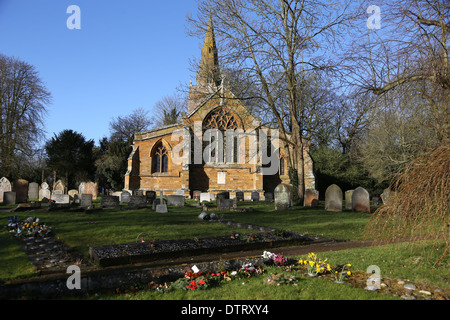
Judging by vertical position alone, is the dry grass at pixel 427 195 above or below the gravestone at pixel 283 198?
above

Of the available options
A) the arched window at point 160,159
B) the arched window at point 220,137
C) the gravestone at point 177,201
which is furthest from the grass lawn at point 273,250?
the arched window at point 160,159

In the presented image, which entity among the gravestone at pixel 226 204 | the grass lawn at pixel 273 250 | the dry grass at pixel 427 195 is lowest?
the grass lawn at pixel 273 250

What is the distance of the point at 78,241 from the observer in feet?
27.6

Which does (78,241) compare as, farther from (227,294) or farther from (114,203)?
(114,203)

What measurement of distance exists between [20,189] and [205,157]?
49.7ft

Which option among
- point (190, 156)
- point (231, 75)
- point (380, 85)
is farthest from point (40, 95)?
point (380, 85)

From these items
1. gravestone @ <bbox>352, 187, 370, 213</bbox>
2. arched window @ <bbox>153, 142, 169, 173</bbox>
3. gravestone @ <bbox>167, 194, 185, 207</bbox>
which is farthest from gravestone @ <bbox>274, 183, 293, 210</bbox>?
arched window @ <bbox>153, 142, 169, 173</bbox>

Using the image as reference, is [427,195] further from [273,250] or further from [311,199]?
[311,199]

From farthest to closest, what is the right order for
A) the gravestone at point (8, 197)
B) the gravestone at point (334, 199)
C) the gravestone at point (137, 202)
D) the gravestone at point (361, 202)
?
the gravestone at point (8, 197) < the gravestone at point (137, 202) < the gravestone at point (334, 199) < the gravestone at point (361, 202)

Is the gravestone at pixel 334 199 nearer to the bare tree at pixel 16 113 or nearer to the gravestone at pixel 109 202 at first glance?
the gravestone at pixel 109 202

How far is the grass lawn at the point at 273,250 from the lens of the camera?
14.8ft

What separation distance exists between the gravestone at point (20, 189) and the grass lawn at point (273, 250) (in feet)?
25.0
